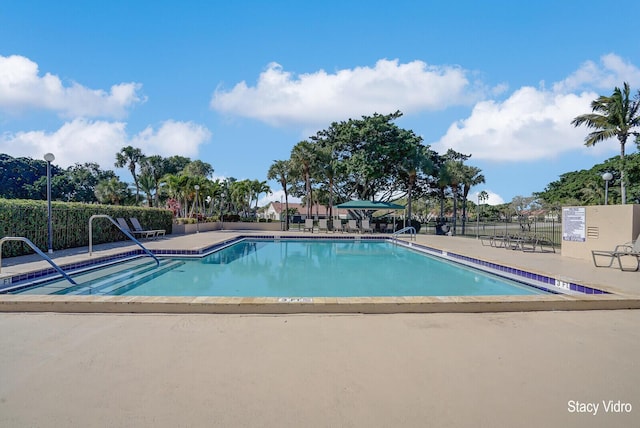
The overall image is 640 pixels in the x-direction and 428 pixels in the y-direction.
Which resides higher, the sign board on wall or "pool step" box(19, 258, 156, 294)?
the sign board on wall

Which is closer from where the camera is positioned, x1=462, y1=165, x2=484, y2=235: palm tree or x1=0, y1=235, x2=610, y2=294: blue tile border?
x1=0, y1=235, x2=610, y2=294: blue tile border

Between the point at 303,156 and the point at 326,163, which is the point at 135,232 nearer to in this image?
the point at 303,156

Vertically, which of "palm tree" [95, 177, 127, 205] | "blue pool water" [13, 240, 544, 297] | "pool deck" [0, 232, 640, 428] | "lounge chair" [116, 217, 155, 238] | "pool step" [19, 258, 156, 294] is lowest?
"blue pool water" [13, 240, 544, 297]

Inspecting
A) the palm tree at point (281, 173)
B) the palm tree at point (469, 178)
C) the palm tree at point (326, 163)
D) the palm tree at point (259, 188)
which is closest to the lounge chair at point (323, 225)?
the palm tree at point (326, 163)

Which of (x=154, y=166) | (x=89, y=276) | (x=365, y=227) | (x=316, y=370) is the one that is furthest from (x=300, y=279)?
(x=154, y=166)

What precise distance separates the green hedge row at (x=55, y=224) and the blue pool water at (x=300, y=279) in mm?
2724

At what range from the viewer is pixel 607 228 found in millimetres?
8492

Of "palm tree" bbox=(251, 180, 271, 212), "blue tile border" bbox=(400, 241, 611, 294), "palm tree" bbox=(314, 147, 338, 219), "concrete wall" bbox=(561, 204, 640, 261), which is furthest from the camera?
"palm tree" bbox=(251, 180, 271, 212)

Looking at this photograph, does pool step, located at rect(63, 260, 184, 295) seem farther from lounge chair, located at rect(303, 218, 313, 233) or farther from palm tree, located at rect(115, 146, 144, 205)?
palm tree, located at rect(115, 146, 144, 205)

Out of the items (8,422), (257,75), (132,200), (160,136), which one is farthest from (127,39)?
(132,200)

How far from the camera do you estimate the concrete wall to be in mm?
8023

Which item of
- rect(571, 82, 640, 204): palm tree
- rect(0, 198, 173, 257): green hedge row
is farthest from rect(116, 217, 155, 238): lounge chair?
rect(571, 82, 640, 204): palm tree

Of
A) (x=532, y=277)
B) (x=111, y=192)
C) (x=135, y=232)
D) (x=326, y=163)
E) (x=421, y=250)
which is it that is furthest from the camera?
(x=111, y=192)

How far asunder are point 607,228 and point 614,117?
579 inches
